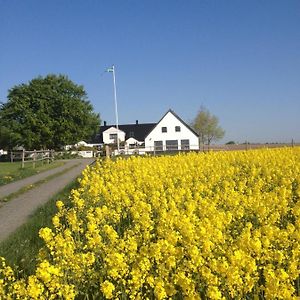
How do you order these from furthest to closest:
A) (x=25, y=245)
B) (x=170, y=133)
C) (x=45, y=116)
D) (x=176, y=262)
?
(x=170, y=133) → (x=45, y=116) → (x=25, y=245) → (x=176, y=262)

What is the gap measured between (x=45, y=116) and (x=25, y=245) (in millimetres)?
53520

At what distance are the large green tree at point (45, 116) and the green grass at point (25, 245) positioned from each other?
5021cm

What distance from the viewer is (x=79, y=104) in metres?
62.3

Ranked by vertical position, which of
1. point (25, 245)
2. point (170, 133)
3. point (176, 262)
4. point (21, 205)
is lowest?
point (25, 245)

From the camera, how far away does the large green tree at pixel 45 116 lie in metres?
59.3

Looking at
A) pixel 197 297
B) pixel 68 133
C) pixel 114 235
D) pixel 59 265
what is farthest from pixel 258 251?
pixel 68 133

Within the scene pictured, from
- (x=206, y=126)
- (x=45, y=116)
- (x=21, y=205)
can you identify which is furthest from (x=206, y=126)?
(x=21, y=205)

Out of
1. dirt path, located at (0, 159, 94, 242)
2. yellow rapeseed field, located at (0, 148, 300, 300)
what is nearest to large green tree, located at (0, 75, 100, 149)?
dirt path, located at (0, 159, 94, 242)

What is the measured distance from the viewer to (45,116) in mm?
59719

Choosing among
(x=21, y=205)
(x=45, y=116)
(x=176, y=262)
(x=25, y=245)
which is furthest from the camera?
(x=45, y=116)

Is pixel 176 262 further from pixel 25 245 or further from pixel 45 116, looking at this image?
pixel 45 116

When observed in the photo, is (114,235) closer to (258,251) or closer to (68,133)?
(258,251)

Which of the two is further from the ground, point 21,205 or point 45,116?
point 45,116

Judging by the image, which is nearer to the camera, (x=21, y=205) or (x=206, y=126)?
(x=21, y=205)
